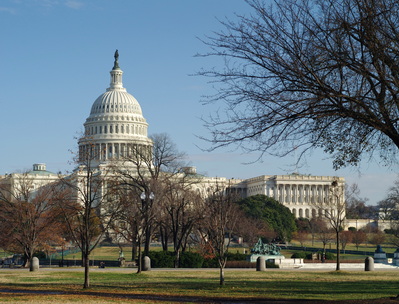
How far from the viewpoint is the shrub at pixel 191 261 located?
5350cm

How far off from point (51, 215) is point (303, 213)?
431 feet

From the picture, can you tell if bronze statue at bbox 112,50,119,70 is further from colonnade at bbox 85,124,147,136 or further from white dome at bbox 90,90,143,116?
colonnade at bbox 85,124,147,136

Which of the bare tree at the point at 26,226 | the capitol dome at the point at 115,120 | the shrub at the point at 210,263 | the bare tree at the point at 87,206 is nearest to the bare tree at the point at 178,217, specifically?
the shrub at the point at 210,263

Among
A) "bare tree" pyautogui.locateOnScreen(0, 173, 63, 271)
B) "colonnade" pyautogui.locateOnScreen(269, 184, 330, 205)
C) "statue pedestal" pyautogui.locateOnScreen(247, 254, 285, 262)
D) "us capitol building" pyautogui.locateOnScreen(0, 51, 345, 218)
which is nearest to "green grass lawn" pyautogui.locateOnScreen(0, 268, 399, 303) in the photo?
"bare tree" pyautogui.locateOnScreen(0, 173, 63, 271)

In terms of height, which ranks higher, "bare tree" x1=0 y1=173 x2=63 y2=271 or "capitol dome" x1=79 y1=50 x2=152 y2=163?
"capitol dome" x1=79 y1=50 x2=152 y2=163

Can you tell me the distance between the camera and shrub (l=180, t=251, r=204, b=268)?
53500 millimetres

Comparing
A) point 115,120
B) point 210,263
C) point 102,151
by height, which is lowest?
point 210,263

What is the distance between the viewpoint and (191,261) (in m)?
53.5

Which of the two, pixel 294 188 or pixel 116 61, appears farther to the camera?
pixel 116 61

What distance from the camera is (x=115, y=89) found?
188 meters

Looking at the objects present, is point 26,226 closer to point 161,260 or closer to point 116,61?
point 161,260

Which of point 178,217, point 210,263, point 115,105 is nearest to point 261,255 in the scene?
point 210,263

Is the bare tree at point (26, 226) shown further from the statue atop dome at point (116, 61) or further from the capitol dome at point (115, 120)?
the statue atop dome at point (116, 61)

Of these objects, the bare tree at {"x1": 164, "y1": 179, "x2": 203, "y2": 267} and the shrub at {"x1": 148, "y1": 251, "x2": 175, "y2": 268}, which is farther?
the bare tree at {"x1": 164, "y1": 179, "x2": 203, "y2": 267}
